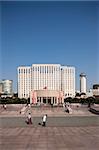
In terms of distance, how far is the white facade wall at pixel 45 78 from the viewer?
95.4 m

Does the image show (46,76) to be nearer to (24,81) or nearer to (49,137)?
(24,81)

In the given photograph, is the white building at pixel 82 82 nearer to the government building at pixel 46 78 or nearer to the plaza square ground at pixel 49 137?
the government building at pixel 46 78

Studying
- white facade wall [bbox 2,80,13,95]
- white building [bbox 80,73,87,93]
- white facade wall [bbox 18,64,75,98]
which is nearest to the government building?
white facade wall [bbox 18,64,75,98]

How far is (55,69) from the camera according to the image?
95438 millimetres

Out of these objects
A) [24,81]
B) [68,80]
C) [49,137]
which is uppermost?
[68,80]

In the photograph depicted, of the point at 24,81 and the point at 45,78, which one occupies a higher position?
the point at 45,78

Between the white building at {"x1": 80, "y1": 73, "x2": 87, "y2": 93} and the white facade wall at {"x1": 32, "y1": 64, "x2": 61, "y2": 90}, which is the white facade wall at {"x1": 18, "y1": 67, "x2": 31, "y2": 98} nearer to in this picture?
the white facade wall at {"x1": 32, "y1": 64, "x2": 61, "y2": 90}

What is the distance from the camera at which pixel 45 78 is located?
9581cm

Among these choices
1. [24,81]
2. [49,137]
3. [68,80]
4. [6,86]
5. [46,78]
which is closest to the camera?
[49,137]

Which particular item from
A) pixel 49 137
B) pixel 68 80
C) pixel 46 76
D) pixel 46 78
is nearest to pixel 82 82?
pixel 68 80

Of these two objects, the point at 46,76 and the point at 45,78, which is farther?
the point at 45,78

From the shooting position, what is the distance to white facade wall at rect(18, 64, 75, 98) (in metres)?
95.4

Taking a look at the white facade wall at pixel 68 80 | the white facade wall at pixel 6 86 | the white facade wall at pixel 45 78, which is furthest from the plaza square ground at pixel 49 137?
the white facade wall at pixel 6 86

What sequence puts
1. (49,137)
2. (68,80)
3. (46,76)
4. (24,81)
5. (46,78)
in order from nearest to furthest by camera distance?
(49,137) → (46,76) → (46,78) → (68,80) → (24,81)
